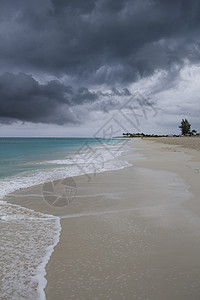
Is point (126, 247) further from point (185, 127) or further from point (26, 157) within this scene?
point (185, 127)

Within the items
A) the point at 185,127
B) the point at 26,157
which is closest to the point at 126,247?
the point at 26,157

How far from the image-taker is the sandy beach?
2516 millimetres

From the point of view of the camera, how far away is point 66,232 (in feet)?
13.9

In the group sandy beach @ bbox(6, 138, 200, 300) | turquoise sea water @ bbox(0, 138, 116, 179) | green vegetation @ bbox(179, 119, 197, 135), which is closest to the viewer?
sandy beach @ bbox(6, 138, 200, 300)

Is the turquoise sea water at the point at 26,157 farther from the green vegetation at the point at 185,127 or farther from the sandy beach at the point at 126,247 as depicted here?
the green vegetation at the point at 185,127

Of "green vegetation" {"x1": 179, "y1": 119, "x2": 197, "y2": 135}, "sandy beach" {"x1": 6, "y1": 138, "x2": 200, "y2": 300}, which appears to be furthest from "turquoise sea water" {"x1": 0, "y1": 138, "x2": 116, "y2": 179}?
"green vegetation" {"x1": 179, "y1": 119, "x2": 197, "y2": 135}

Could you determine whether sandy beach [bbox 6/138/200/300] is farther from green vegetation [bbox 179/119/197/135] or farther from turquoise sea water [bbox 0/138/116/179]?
green vegetation [bbox 179/119/197/135]

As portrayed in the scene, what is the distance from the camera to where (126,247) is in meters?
3.49

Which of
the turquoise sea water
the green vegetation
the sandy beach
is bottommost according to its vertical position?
the turquoise sea water

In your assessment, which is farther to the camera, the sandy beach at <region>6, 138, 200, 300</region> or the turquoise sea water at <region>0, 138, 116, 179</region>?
the turquoise sea water at <region>0, 138, 116, 179</region>

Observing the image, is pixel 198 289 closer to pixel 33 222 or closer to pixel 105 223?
pixel 105 223

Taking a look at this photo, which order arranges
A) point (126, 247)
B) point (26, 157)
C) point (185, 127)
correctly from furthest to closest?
1. point (185, 127)
2. point (26, 157)
3. point (126, 247)

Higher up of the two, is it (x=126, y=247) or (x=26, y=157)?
(x=126, y=247)

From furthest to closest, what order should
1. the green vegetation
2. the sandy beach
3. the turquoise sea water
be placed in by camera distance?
the green vegetation → the turquoise sea water → the sandy beach
